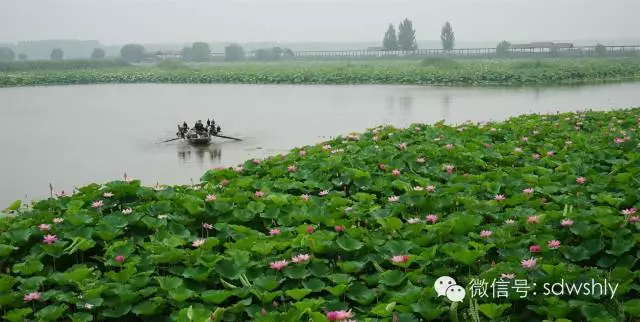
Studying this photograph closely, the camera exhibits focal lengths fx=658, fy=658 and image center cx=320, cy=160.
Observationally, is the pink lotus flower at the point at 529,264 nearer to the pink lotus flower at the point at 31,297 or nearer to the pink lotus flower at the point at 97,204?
the pink lotus flower at the point at 31,297

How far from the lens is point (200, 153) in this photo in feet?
27.6

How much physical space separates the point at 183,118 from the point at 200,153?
4592 millimetres

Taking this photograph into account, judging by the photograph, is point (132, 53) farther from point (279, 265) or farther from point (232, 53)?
point (279, 265)

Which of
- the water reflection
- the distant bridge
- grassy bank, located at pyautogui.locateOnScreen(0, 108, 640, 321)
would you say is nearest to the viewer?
grassy bank, located at pyautogui.locateOnScreen(0, 108, 640, 321)

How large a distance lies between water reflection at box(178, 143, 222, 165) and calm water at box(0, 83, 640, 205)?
0.04 ft

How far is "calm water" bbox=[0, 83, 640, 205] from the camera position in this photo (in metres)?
7.63

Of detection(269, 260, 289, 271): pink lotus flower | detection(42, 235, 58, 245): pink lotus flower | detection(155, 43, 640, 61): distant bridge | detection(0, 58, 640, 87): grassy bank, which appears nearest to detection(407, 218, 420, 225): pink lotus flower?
detection(269, 260, 289, 271): pink lotus flower

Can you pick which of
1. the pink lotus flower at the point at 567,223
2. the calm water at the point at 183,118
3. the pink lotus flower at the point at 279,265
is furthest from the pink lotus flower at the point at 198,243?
the calm water at the point at 183,118

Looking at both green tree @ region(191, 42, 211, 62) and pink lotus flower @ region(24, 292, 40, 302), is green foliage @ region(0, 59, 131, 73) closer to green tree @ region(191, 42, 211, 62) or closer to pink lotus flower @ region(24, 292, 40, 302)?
green tree @ region(191, 42, 211, 62)

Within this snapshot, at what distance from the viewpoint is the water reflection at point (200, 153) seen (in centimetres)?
792

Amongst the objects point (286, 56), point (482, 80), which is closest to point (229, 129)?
point (482, 80)

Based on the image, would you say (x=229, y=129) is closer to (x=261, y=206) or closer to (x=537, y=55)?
(x=261, y=206)

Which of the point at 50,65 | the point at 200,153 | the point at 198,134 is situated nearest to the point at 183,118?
the point at 198,134

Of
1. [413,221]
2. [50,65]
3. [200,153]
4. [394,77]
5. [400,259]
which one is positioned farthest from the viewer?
[50,65]
